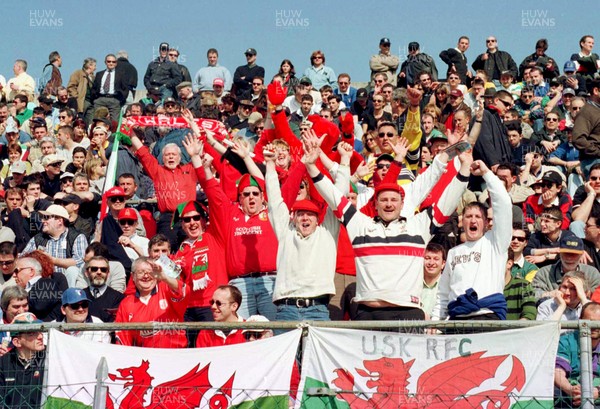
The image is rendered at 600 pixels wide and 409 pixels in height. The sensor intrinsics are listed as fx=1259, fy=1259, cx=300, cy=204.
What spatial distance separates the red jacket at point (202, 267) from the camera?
11.5 m

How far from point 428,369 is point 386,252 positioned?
1701 mm

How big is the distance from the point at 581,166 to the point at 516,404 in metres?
8.52

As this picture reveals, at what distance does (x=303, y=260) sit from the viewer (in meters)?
Answer: 10.7

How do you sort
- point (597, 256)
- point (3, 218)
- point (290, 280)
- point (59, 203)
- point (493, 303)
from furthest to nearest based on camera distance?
point (3, 218)
point (59, 203)
point (597, 256)
point (290, 280)
point (493, 303)

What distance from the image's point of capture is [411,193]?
10977 mm

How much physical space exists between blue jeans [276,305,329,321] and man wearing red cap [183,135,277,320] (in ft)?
1.96

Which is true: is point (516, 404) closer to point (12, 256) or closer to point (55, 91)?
point (12, 256)

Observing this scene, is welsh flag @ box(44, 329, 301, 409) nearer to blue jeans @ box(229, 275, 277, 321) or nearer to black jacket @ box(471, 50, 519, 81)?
blue jeans @ box(229, 275, 277, 321)

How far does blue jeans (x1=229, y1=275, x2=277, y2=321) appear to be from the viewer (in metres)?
11.3

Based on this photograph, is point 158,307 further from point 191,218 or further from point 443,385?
point 443,385

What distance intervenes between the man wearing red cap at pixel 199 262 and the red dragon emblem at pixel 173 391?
2278mm

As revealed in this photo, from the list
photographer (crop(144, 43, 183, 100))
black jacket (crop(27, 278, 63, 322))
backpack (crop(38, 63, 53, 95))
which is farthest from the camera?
backpack (crop(38, 63, 53, 95))

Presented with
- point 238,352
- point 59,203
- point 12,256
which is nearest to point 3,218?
point 59,203

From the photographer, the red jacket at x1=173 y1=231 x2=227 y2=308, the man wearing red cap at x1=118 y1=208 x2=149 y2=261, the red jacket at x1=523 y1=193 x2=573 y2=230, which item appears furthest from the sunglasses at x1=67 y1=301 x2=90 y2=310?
the photographer
